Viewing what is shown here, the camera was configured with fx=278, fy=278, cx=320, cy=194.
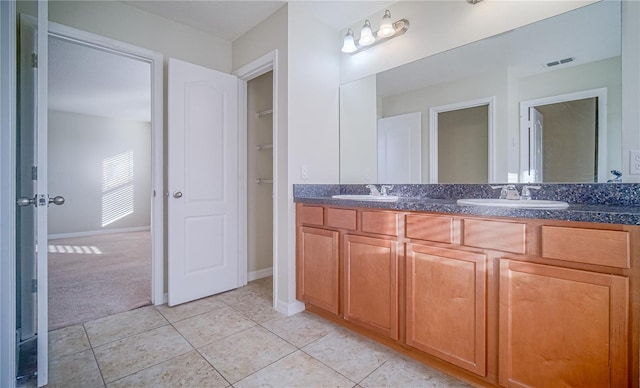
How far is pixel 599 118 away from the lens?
1.45 m

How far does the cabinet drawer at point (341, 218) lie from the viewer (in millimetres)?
1839

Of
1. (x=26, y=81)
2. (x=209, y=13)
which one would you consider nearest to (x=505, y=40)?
(x=209, y=13)

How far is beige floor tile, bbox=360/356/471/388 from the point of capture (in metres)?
1.42

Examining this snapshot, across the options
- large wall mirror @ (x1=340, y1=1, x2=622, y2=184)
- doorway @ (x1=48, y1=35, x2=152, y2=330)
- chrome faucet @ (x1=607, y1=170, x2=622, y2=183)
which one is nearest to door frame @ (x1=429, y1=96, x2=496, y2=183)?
large wall mirror @ (x1=340, y1=1, x2=622, y2=184)

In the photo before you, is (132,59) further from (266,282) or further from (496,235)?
(496,235)

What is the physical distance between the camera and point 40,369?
1384 mm

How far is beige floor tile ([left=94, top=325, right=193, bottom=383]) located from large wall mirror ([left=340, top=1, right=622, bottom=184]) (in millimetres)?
1827

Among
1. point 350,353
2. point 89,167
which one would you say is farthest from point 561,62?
point 89,167

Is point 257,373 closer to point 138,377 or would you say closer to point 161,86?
point 138,377

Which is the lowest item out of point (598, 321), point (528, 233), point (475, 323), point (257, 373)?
point (257, 373)

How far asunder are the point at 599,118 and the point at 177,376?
2598 mm

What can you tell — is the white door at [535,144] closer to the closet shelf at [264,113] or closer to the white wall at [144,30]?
the closet shelf at [264,113]

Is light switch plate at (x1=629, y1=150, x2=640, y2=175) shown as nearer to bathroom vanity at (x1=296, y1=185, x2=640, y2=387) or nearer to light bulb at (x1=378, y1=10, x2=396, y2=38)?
bathroom vanity at (x1=296, y1=185, x2=640, y2=387)

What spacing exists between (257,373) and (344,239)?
0.92 meters
